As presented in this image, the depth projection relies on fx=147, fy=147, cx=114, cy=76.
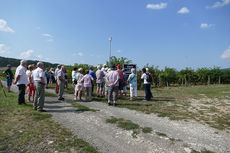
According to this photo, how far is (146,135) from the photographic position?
13.8 feet

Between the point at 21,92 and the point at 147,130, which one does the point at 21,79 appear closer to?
the point at 21,92

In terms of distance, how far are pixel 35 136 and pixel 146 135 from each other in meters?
3.03

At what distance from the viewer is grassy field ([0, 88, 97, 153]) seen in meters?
3.38

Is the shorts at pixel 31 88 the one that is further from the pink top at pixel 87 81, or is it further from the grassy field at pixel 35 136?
the pink top at pixel 87 81

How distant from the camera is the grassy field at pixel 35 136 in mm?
3385

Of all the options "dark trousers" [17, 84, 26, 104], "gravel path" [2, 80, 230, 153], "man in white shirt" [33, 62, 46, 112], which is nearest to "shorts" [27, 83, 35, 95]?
"dark trousers" [17, 84, 26, 104]

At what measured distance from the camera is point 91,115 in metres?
5.88

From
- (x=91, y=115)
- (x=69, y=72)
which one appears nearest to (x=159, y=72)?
(x=69, y=72)

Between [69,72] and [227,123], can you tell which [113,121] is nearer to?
[227,123]

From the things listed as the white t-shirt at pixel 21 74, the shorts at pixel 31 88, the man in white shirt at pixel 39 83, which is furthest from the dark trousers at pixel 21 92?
the man in white shirt at pixel 39 83

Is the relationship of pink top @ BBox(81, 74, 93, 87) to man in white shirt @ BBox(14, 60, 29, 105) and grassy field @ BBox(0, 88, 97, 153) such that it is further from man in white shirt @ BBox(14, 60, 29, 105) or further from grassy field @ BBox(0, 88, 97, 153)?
grassy field @ BBox(0, 88, 97, 153)

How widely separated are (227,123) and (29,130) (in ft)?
21.7

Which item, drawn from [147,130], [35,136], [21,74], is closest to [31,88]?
[21,74]

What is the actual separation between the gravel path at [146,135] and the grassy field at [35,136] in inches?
12.5
